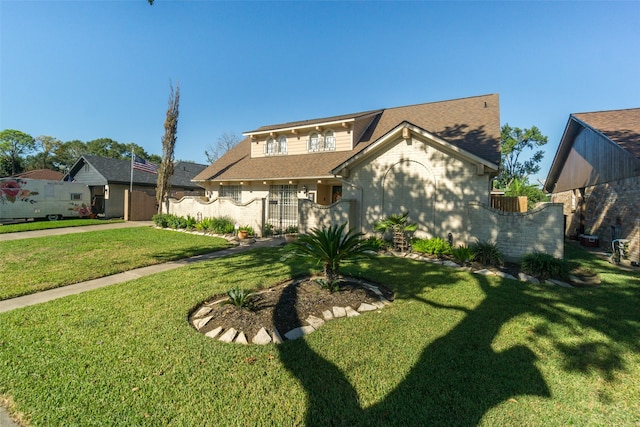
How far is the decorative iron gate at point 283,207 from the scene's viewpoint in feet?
50.8

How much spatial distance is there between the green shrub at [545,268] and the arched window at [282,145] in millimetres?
13665

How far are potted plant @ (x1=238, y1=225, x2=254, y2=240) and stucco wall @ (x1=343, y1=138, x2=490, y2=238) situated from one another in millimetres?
4875

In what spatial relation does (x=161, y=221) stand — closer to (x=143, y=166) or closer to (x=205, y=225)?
(x=205, y=225)

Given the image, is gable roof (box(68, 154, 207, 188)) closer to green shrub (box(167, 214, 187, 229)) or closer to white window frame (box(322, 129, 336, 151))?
green shrub (box(167, 214, 187, 229))

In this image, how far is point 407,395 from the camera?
9.48ft

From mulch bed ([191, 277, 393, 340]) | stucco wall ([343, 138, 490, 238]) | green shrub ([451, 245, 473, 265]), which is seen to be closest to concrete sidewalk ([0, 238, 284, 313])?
mulch bed ([191, 277, 393, 340])

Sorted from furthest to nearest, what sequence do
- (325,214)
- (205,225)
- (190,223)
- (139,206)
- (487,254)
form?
(139,206) → (190,223) → (205,225) → (325,214) → (487,254)

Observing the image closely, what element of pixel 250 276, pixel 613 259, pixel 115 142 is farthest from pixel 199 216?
pixel 115 142

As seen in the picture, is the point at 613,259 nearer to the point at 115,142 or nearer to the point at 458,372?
the point at 458,372

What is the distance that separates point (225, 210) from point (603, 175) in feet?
58.0

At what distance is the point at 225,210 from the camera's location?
49.2 feet

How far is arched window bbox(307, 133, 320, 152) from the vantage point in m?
16.6

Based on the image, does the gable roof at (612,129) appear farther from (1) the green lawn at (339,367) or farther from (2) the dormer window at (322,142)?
(2) the dormer window at (322,142)

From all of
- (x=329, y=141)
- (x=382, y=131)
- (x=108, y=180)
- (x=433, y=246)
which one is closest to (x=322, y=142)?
(x=329, y=141)
